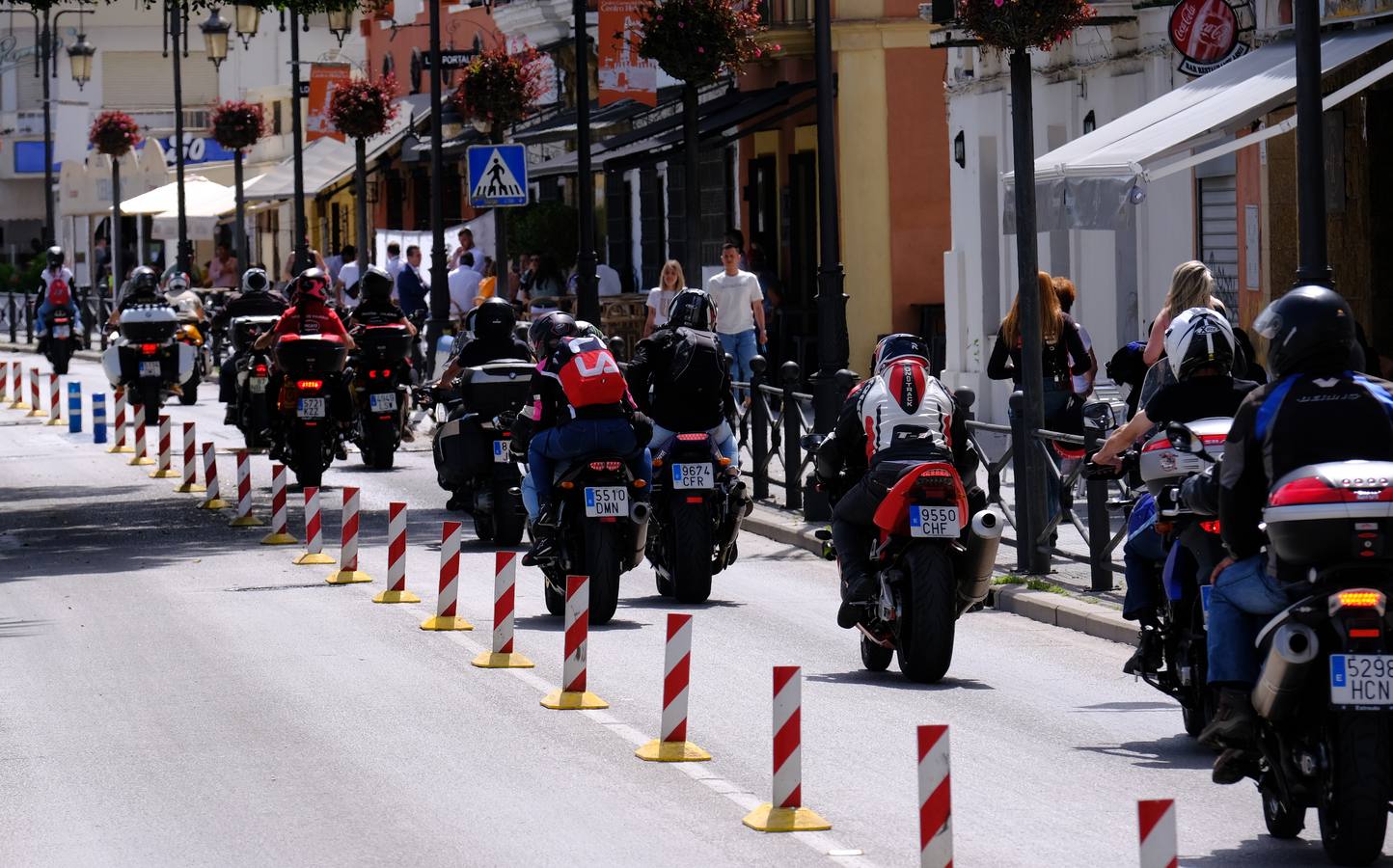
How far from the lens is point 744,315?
974 inches

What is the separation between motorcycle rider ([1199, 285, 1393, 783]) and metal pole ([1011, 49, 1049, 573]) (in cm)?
681

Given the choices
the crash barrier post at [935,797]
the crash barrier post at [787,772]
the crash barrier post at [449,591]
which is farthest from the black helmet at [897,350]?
the crash barrier post at [935,797]

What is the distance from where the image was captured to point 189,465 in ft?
72.4

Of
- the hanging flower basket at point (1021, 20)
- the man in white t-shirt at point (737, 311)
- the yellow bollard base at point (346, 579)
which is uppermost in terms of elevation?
the hanging flower basket at point (1021, 20)

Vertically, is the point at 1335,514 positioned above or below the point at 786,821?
above

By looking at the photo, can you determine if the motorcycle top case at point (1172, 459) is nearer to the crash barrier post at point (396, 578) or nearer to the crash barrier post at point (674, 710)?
the crash barrier post at point (674, 710)

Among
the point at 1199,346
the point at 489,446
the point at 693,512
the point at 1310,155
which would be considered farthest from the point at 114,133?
the point at 1199,346

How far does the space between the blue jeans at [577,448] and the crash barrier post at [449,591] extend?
1.64 feet

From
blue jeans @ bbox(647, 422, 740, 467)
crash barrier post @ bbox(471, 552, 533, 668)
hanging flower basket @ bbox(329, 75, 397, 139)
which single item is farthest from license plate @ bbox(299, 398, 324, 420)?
hanging flower basket @ bbox(329, 75, 397, 139)

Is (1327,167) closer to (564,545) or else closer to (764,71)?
(564,545)

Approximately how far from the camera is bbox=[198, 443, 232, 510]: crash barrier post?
2016 centimetres

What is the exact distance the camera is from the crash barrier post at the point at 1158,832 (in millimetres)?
5609

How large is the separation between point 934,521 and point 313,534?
6.66 meters

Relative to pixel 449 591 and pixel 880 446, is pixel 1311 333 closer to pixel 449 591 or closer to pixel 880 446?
pixel 880 446
